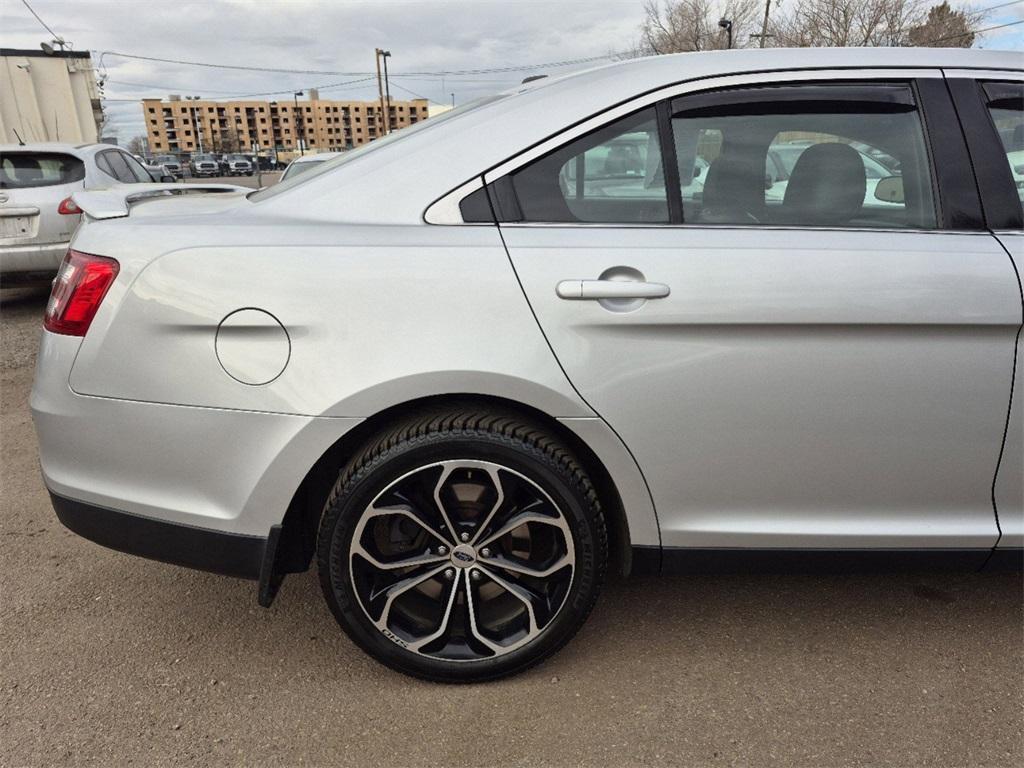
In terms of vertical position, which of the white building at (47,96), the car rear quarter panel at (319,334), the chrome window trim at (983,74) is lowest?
the car rear quarter panel at (319,334)

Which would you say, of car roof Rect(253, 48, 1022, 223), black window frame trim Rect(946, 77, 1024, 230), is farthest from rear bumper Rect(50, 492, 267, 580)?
black window frame trim Rect(946, 77, 1024, 230)

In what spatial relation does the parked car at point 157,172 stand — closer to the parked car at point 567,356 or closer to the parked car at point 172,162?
the parked car at point 567,356

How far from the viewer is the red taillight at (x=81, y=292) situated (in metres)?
1.87

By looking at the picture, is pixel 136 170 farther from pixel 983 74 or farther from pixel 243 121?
pixel 243 121

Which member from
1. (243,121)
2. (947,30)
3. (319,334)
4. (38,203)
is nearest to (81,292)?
(319,334)

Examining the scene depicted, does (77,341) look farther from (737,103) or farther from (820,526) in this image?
(820,526)

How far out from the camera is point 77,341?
6.18 ft

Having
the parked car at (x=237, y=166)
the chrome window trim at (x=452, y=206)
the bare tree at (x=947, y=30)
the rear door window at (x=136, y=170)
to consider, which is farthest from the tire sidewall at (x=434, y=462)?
the parked car at (x=237, y=166)

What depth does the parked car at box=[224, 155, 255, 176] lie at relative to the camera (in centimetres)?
5359

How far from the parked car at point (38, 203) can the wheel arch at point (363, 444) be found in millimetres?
5378

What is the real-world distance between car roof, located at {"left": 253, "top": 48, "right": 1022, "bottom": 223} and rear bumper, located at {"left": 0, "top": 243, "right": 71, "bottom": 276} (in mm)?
5430

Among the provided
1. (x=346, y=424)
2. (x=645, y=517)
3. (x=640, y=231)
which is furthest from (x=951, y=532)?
(x=346, y=424)

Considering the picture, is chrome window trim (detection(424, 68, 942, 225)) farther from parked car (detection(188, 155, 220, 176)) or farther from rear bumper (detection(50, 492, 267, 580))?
parked car (detection(188, 155, 220, 176))

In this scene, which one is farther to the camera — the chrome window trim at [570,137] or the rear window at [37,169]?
the rear window at [37,169]
